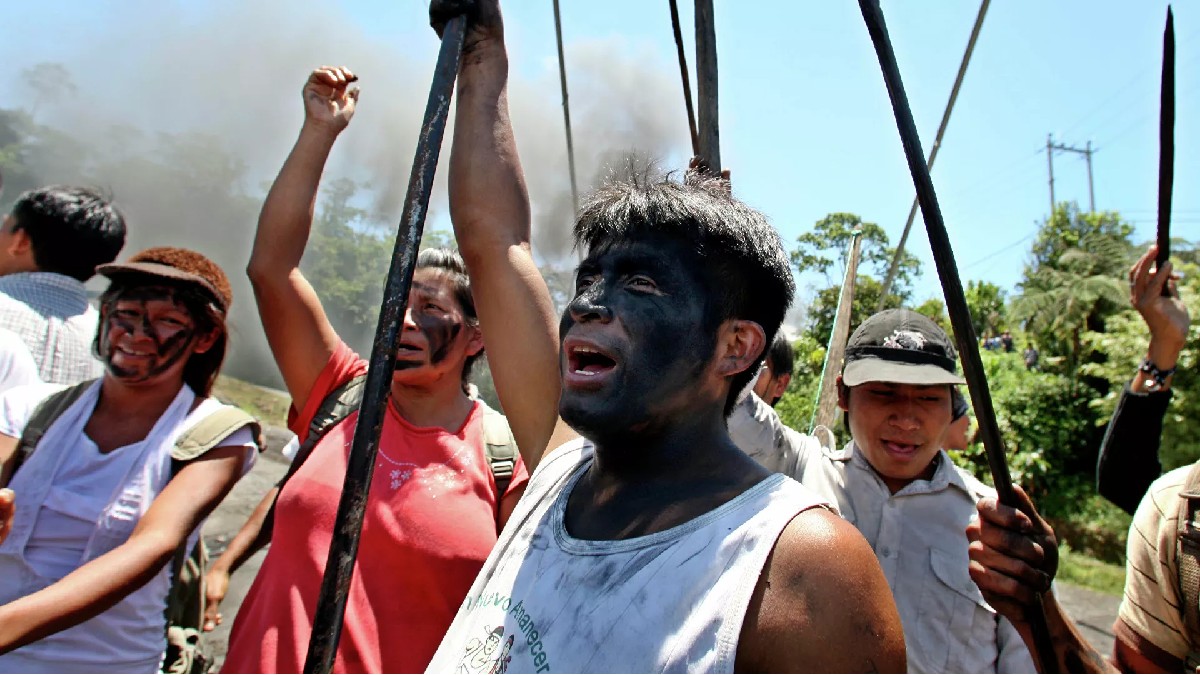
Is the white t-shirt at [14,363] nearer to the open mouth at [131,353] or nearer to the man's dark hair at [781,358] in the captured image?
the open mouth at [131,353]

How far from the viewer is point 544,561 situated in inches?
49.7

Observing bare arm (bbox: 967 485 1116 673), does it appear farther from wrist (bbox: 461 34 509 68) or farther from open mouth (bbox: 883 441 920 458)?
wrist (bbox: 461 34 509 68)

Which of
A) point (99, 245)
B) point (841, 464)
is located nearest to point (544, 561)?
point (841, 464)

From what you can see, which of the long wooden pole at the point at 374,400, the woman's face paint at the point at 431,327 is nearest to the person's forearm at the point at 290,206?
the woman's face paint at the point at 431,327

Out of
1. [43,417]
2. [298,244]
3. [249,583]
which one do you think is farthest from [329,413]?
[249,583]

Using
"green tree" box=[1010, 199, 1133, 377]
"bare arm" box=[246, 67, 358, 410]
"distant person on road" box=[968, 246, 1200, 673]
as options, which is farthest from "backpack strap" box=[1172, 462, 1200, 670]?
"green tree" box=[1010, 199, 1133, 377]

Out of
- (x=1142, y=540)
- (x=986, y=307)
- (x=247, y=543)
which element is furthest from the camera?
(x=986, y=307)

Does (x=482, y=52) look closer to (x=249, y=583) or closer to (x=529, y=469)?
(x=529, y=469)

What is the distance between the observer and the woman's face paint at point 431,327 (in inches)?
91.7

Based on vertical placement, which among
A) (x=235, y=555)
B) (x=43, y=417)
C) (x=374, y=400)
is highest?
(x=374, y=400)

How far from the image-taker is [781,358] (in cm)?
392

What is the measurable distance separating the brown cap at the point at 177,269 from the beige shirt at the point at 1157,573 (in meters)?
2.65

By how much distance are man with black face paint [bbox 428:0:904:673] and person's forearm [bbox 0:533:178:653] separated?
1.05 metres

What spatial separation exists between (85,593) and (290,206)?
1094mm
